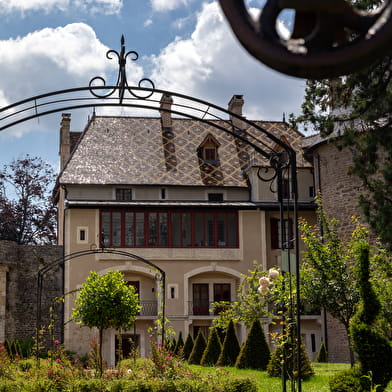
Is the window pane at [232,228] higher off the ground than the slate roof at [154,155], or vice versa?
the slate roof at [154,155]

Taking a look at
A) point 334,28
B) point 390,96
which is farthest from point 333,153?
point 334,28

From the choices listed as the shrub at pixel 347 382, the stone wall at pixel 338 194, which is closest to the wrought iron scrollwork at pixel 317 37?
the shrub at pixel 347 382

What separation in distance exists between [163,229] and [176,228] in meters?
0.63

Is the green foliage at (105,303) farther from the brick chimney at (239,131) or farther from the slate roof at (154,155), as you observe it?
the brick chimney at (239,131)

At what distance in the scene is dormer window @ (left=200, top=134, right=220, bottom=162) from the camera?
3491 cm

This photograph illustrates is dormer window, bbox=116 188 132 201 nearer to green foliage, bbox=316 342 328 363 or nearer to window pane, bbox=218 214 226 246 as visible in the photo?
window pane, bbox=218 214 226 246

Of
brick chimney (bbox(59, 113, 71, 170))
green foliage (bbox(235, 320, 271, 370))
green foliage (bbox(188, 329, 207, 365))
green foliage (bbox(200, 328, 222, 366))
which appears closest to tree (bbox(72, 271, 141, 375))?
green foliage (bbox(235, 320, 271, 370))

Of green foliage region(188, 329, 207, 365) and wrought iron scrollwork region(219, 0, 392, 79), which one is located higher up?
wrought iron scrollwork region(219, 0, 392, 79)

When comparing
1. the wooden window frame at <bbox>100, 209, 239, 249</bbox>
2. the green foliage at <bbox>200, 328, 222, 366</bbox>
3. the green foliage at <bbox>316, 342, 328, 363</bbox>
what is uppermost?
the wooden window frame at <bbox>100, 209, 239, 249</bbox>

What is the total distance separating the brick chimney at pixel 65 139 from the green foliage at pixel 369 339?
1086 inches

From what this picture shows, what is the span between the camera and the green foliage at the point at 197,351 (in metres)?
25.3

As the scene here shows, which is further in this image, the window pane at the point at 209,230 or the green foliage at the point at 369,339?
the window pane at the point at 209,230

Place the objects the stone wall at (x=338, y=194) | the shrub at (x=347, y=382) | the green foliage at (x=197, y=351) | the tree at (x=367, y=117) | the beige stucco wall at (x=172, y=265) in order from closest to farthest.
→ the shrub at (x=347, y=382), the tree at (x=367, y=117), the green foliage at (x=197, y=351), the stone wall at (x=338, y=194), the beige stucco wall at (x=172, y=265)

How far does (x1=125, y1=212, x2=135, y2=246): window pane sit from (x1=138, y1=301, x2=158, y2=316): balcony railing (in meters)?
2.94
